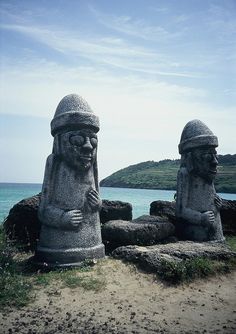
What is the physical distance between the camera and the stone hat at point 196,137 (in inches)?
380

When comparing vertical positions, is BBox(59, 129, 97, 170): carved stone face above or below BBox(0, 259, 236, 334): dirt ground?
above

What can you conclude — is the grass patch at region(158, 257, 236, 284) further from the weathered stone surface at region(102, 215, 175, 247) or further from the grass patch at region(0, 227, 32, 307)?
the grass patch at region(0, 227, 32, 307)

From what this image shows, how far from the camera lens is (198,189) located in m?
9.69

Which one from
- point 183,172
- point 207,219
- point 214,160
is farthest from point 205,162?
point 207,219

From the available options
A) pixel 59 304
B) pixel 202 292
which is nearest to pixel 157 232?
pixel 202 292

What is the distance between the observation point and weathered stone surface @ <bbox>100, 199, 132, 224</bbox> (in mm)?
10414

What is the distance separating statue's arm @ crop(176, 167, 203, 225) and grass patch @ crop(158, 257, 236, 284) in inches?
74.6

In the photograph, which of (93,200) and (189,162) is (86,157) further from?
(189,162)

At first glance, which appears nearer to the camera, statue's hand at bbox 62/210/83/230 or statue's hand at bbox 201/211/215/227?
statue's hand at bbox 62/210/83/230

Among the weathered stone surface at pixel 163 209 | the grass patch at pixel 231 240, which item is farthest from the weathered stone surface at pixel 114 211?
the grass patch at pixel 231 240

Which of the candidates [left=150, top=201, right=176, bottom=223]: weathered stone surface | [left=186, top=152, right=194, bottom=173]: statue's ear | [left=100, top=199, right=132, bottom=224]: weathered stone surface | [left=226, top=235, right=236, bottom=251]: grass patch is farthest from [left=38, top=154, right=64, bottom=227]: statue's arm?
[left=226, top=235, right=236, bottom=251]: grass patch

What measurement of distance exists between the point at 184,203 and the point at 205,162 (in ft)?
3.98

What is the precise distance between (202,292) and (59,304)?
2.46 m

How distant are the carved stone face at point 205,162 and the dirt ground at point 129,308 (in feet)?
11.0
